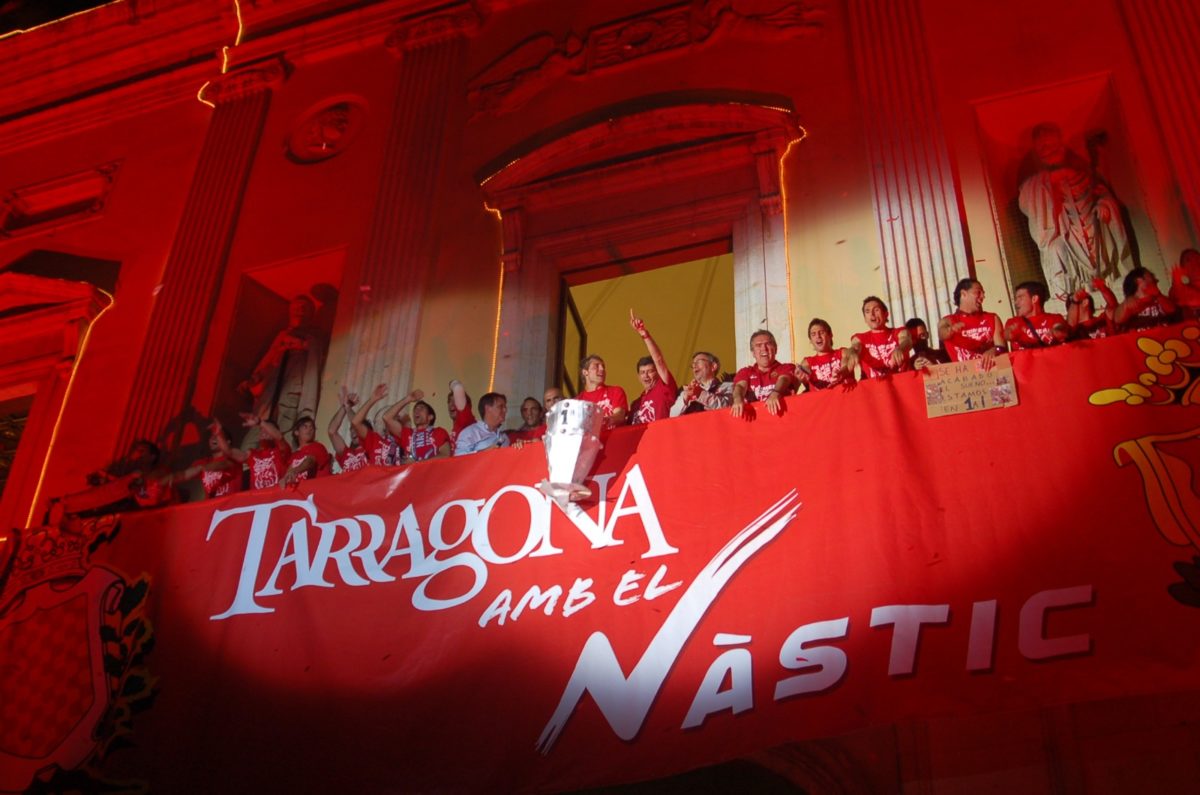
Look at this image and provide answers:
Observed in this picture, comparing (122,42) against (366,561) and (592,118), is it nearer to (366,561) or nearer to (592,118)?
(592,118)

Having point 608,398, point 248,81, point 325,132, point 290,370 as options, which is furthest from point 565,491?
point 248,81

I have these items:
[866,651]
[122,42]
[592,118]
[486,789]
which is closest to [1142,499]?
[866,651]

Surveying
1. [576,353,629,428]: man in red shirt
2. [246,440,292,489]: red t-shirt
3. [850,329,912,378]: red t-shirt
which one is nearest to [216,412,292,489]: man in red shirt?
[246,440,292,489]: red t-shirt

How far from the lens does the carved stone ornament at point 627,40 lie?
11945 millimetres

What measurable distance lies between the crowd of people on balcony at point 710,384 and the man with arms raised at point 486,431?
0.01 meters

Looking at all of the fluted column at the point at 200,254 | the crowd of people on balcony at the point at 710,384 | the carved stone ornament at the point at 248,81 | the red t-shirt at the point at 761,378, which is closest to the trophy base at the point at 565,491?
the crowd of people on balcony at the point at 710,384

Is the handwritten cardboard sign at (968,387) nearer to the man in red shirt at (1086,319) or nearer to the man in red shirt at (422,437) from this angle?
the man in red shirt at (1086,319)

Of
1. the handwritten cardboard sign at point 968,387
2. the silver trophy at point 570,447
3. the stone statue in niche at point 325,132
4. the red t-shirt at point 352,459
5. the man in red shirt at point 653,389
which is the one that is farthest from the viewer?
the stone statue in niche at point 325,132

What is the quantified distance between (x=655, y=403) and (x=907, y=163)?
3582 millimetres

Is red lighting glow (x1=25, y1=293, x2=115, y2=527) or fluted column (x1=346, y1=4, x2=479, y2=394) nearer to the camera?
fluted column (x1=346, y1=4, x2=479, y2=394)

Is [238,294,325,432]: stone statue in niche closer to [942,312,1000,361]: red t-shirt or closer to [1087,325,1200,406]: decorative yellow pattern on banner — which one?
[942,312,1000,361]: red t-shirt

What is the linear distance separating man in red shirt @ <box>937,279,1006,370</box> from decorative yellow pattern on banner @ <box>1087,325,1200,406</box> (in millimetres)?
1001

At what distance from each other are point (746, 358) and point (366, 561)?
3741mm

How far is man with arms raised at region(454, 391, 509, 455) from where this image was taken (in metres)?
8.94
